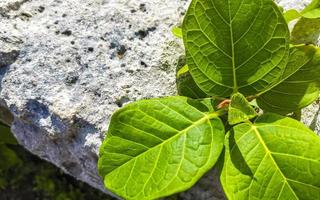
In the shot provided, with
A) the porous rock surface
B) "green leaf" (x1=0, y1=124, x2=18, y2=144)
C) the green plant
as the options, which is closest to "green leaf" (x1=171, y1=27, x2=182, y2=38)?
the porous rock surface

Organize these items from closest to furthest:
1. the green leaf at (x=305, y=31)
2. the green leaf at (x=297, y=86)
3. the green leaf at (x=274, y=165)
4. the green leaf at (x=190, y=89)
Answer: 1. the green leaf at (x=274, y=165)
2. the green leaf at (x=297, y=86)
3. the green leaf at (x=190, y=89)
4. the green leaf at (x=305, y=31)

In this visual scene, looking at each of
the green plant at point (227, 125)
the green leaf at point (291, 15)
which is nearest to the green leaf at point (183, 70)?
the green plant at point (227, 125)

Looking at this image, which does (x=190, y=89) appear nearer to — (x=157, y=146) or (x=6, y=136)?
(x=157, y=146)

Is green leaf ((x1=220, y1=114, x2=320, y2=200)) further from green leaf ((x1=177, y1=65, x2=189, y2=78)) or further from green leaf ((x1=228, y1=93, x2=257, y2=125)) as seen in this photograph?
green leaf ((x1=177, y1=65, x2=189, y2=78))

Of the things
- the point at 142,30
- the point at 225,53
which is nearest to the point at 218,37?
the point at 225,53

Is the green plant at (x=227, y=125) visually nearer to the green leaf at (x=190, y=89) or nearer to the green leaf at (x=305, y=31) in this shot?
the green leaf at (x=190, y=89)

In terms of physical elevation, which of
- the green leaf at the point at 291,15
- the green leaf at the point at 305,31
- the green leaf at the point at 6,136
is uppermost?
the green leaf at the point at 291,15

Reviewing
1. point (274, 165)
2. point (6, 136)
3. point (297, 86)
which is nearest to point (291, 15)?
point (297, 86)
